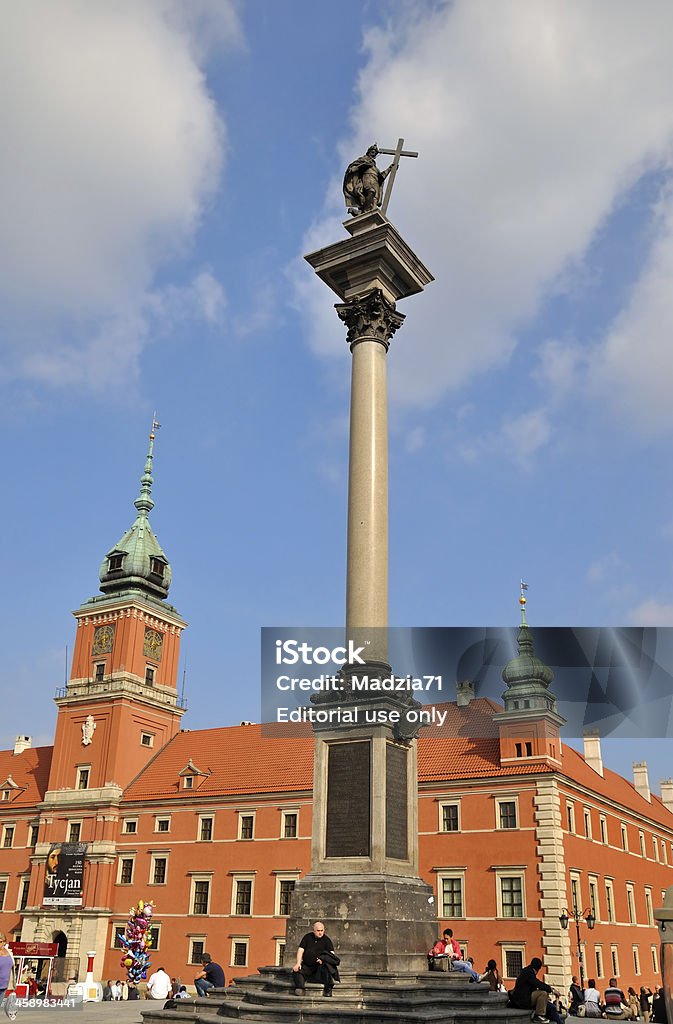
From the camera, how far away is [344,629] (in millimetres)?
14438

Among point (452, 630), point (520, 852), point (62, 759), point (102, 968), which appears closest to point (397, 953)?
point (520, 852)

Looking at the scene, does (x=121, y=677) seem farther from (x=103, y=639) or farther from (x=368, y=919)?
(x=368, y=919)

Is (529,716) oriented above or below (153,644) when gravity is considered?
below

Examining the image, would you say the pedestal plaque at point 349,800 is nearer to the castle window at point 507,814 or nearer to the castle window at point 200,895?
the castle window at point 507,814

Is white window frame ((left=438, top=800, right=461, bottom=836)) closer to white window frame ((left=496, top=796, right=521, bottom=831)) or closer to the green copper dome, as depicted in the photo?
white window frame ((left=496, top=796, right=521, bottom=831))

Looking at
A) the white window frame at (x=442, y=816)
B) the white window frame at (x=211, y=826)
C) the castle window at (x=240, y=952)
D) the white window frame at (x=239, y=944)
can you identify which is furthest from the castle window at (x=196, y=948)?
the white window frame at (x=442, y=816)

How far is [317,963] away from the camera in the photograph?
1112 centimetres

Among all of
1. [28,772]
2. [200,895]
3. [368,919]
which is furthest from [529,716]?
[28,772]

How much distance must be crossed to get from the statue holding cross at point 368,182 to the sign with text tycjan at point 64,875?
137 ft

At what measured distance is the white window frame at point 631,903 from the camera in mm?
44156

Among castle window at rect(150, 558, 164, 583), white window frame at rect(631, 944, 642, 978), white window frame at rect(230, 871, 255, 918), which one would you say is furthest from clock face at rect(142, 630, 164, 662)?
white window frame at rect(631, 944, 642, 978)

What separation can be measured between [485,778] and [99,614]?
26.8 metres

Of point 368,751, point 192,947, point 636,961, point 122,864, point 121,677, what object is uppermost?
point 121,677

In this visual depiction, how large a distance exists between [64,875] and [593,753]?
99.0 feet
